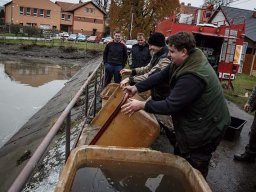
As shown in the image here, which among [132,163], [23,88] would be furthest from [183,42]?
[23,88]

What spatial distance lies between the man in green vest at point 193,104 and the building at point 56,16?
213ft

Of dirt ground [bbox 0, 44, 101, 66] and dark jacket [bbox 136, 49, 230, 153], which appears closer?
dark jacket [bbox 136, 49, 230, 153]

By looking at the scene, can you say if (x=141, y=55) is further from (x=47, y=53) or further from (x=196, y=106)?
(x=47, y=53)

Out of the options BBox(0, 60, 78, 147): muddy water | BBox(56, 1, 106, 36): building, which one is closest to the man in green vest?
BBox(0, 60, 78, 147): muddy water

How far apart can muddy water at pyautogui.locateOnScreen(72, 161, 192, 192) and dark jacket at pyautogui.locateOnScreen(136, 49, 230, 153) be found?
0.34 m

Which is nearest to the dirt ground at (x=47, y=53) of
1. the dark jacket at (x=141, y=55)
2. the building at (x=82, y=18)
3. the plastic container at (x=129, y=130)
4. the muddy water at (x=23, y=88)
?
the muddy water at (x=23, y=88)

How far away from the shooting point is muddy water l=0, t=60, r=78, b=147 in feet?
40.8

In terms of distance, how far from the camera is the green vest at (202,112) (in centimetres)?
300

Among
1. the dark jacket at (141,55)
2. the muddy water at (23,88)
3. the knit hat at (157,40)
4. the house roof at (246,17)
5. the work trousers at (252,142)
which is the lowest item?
the muddy water at (23,88)

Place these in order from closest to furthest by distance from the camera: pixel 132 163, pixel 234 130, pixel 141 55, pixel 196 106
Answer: pixel 196 106 → pixel 132 163 → pixel 234 130 → pixel 141 55

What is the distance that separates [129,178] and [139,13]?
40.1 m

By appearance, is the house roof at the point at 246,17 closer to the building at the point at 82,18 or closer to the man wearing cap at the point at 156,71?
the man wearing cap at the point at 156,71

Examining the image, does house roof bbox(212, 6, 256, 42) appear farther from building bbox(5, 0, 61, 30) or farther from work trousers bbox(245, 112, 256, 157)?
building bbox(5, 0, 61, 30)

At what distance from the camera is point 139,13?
4159cm
